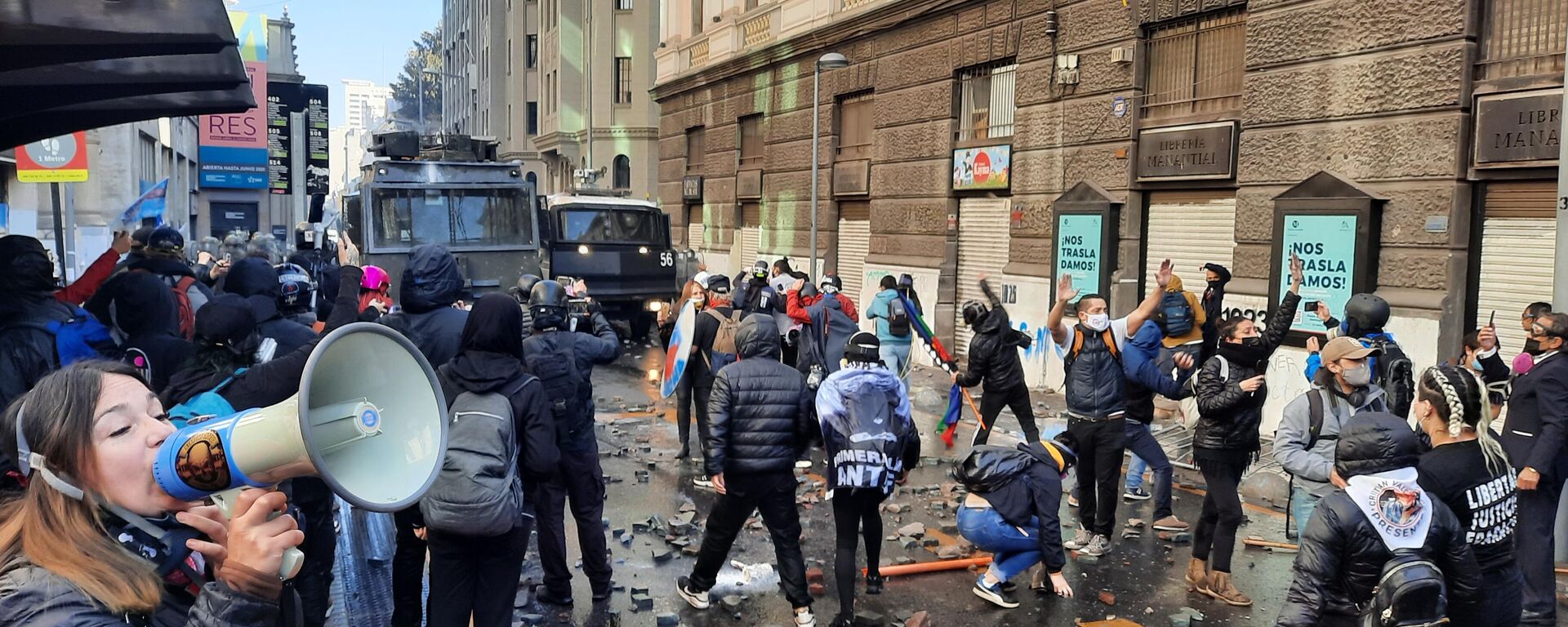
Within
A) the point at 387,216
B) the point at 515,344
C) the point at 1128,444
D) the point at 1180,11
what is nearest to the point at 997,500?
the point at 1128,444

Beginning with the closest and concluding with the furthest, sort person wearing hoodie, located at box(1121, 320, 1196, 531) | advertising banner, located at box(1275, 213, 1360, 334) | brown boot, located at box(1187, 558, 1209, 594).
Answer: brown boot, located at box(1187, 558, 1209, 594) < person wearing hoodie, located at box(1121, 320, 1196, 531) < advertising banner, located at box(1275, 213, 1360, 334)

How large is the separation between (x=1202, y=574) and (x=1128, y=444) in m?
1.32

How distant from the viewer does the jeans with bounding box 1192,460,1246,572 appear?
6195 millimetres

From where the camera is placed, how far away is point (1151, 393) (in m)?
7.61

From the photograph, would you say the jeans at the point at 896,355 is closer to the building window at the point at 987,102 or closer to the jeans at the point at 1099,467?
the jeans at the point at 1099,467

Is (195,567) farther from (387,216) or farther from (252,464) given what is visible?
(387,216)

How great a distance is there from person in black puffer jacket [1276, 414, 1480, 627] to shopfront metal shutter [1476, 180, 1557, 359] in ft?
21.4

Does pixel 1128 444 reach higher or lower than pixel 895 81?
lower

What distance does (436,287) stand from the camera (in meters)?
5.66

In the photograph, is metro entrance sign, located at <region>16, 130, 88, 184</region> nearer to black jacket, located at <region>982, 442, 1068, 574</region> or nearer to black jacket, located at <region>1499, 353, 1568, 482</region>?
black jacket, located at <region>982, 442, 1068, 574</region>

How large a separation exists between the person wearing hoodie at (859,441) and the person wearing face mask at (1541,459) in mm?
3118

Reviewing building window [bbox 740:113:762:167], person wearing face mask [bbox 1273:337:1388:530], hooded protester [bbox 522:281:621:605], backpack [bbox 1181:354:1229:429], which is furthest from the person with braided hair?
→ building window [bbox 740:113:762:167]

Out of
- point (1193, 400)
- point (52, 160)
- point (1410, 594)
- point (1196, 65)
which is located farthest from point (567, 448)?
point (1196, 65)

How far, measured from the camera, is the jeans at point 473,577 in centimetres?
462
